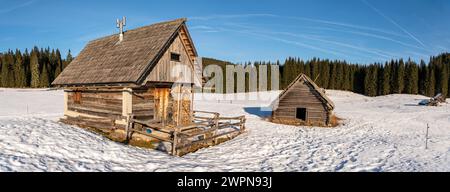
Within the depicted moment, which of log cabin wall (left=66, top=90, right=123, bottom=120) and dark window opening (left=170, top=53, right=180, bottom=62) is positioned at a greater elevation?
dark window opening (left=170, top=53, right=180, bottom=62)

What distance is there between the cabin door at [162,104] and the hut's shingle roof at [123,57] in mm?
2140

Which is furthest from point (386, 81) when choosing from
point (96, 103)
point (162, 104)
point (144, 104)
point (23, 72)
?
point (23, 72)

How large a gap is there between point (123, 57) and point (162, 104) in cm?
363

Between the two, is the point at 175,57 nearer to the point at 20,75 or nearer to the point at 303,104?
the point at 303,104

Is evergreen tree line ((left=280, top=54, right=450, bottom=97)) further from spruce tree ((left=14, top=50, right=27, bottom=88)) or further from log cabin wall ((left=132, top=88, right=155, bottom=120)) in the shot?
spruce tree ((left=14, top=50, right=27, bottom=88))

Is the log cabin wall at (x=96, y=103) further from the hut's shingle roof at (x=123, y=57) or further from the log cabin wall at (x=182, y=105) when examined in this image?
the log cabin wall at (x=182, y=105)

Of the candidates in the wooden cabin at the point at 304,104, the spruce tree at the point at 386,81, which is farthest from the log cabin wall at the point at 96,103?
the spruce tree at the point at 386,81

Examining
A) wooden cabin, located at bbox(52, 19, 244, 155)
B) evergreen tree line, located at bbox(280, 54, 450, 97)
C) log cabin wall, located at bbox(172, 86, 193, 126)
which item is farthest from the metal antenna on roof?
evergreen tree line, located at bbox(280, 54, 450, 97)

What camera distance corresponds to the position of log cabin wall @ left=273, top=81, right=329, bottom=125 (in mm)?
25016

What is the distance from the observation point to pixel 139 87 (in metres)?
14.5

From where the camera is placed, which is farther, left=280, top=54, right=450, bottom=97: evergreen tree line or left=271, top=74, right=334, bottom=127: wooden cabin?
left=280, top=54, right=450, bottom=97: evergreen tree line
